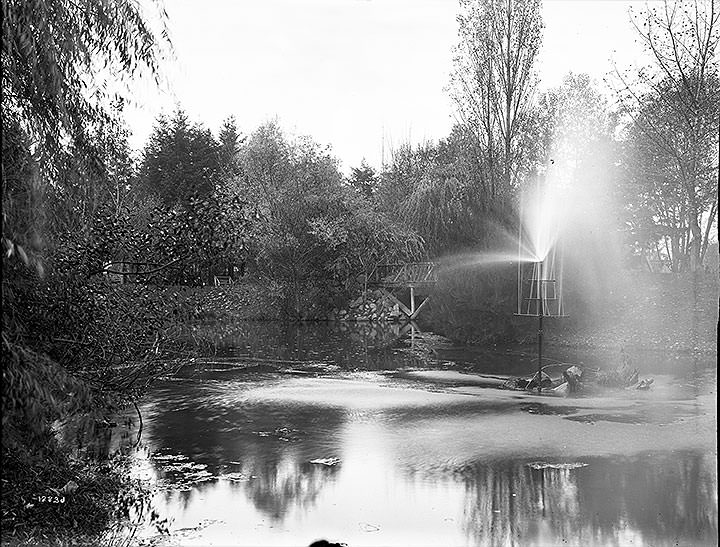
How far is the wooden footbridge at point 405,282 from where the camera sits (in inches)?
982

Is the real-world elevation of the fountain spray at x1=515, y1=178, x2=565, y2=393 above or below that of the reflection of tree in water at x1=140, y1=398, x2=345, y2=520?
above

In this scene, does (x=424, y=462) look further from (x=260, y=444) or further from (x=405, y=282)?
(x=405, y=282)

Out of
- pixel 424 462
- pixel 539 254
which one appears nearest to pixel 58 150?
pixel 424 462

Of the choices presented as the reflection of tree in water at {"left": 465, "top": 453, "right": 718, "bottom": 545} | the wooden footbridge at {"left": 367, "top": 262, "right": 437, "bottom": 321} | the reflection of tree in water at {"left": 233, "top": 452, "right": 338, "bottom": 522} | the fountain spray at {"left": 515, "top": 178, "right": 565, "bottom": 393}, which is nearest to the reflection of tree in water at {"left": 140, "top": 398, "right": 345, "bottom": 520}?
the reflection of tree in water at {"left": 233, "top": 452, "right": 338, "bottom": 522}

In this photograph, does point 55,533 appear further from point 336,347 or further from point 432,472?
point 336,347

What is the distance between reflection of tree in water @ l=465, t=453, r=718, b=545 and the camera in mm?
4762

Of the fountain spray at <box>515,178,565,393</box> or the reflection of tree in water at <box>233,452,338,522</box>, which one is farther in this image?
the fountain spray at <box>515,178,565,393</box>

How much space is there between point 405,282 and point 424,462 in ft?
62.9

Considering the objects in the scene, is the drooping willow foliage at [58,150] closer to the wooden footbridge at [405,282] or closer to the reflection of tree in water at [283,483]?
the reflection of tree in water at [283,483]

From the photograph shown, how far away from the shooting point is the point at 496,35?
18188mm

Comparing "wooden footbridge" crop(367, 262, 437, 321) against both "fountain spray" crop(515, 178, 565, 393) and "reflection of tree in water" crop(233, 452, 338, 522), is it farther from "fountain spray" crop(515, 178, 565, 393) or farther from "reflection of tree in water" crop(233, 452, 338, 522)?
"reflection of tree in water" crop(233, 452, 338, 522)

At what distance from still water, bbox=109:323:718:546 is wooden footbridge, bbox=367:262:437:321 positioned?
509 inches

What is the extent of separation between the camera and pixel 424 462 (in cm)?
655

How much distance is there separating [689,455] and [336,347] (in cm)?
1106
